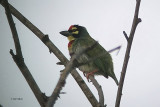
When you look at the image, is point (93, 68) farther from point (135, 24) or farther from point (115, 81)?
point (135, 24)

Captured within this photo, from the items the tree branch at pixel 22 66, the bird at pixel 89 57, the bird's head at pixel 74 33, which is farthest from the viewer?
the bird's head at pixel 74 33

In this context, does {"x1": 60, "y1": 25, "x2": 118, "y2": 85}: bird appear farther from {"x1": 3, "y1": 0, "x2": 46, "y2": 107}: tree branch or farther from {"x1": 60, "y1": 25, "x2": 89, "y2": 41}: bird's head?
{"x1": 3, "y1": 0, "x2": 46, "y2": 107}: tree branch

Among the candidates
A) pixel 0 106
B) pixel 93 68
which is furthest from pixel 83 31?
pixel 0 106

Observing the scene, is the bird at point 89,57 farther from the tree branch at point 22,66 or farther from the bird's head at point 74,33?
the tree branch at point 22,66

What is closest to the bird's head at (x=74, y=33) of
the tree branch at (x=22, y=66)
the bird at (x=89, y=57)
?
the bird at (x=89, y=57)

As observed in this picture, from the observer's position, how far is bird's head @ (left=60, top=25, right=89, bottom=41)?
5703mm

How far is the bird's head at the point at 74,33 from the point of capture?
5703mm

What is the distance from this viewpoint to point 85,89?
1920 millimetres

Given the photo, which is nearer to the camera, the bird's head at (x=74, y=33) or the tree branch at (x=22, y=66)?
the tree branch at (x=22, y=66)

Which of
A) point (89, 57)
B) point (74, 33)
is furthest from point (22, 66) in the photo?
point (74, 33)

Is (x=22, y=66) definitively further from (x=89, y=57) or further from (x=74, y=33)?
(x=74, y=33)

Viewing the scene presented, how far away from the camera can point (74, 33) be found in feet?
19.3

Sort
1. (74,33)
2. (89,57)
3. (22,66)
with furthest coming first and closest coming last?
(74,33) < (89,57) < (22,66)

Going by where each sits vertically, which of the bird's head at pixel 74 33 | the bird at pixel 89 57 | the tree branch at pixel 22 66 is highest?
the tree branch at pixel 22 66
